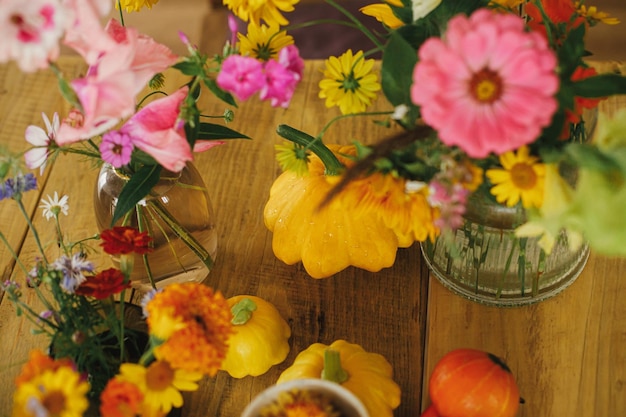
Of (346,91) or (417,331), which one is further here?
(417,331)

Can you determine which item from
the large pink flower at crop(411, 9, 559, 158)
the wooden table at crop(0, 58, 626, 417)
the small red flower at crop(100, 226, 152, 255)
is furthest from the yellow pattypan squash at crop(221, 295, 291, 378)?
the large pink flower at crop(411, 9, 559, 158)

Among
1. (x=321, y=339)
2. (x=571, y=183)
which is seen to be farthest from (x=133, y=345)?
(x=571, y=183)

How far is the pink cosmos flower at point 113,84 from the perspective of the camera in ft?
2.15

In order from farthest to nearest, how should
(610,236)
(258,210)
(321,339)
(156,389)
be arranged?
(258,210), (321,339), (156,389), (610,236)

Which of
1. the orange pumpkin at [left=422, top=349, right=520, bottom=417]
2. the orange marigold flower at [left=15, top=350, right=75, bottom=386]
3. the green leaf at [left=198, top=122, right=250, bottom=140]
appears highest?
the green leaf at [left=198, top=122, right=250, bottom=140]

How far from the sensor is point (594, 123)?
0.79 m

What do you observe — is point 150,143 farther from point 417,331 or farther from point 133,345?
point 417,331

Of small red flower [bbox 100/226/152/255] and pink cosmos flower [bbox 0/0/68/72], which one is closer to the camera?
pink cosmos flower [bbox 0/0/68/72]

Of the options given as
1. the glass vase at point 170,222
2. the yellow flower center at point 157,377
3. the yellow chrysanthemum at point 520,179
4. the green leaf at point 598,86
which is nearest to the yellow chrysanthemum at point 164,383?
the yellow flower center at point 157,377

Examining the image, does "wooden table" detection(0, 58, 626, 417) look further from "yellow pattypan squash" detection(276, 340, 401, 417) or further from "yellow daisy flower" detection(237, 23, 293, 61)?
"yellow daisy flower" detection(237, 23, 293, 61)

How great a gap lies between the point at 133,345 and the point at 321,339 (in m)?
0.23

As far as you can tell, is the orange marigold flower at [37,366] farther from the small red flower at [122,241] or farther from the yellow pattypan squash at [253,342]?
the yellow pattypan squash at [253,342]

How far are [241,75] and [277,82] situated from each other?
32mm

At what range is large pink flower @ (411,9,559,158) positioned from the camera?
576 millimetres
